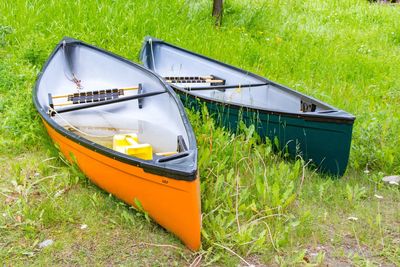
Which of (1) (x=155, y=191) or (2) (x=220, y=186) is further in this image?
(2) (x=220, y=186)

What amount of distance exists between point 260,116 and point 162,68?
2402 mm

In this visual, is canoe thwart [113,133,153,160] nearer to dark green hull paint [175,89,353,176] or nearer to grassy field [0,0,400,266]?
grassy field [0,0,400,266]

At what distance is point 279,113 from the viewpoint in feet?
13.8

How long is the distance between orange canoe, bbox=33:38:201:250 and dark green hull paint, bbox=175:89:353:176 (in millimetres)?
639

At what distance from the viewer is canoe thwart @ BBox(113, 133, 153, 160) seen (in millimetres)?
3629

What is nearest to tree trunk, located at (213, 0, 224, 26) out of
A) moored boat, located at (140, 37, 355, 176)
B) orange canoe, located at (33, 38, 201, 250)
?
moored boat, located at (140, 37, 355, 176)

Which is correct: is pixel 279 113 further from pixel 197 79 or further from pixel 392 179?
pixel 197 79

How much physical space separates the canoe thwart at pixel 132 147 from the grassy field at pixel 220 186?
386mm

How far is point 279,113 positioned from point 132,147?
4.43ft

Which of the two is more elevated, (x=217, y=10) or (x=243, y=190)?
(x=217, y=10)

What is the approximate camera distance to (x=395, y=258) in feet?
10.7

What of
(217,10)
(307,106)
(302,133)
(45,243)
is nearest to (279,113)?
(302,133)

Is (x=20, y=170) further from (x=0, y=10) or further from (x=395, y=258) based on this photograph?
(x=0, y=10)

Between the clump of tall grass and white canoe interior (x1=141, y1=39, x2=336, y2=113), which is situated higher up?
white canoe interior (x1=141, y1=39, x2=336, y2=113)
